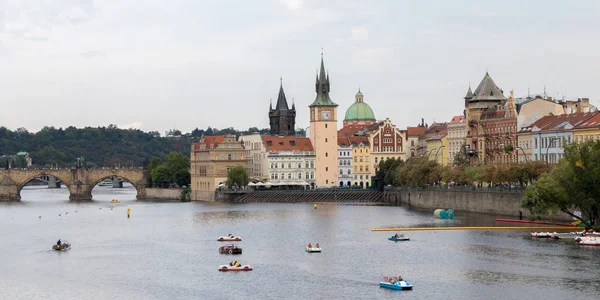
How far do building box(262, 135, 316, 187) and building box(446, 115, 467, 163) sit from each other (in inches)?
1042

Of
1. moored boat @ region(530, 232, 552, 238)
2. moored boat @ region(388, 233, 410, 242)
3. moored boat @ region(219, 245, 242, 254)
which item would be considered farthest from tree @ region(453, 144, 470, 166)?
moored boat @ region(219, 245, 242, 254)

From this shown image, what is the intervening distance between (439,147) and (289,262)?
9878 centimetres

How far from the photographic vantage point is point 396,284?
71.1m

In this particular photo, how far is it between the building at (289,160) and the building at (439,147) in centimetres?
1932

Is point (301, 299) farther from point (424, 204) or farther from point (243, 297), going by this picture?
point (424, 204)

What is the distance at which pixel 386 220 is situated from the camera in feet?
406

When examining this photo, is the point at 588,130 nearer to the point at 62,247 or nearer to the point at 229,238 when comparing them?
the point at 229,238

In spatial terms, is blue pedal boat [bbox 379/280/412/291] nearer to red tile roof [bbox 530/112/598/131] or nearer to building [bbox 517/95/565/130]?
red tile roof [bbox 530/112/598/131]

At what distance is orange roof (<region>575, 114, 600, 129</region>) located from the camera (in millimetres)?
A: 125756

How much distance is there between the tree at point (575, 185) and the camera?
93.9 metres

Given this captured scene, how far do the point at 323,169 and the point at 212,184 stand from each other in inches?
699

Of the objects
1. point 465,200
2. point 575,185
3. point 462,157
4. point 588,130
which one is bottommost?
point 465,200

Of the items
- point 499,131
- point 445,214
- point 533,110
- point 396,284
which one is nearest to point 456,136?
point 499,131

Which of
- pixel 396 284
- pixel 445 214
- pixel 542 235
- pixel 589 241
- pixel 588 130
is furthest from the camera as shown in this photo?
pixel 588 130
